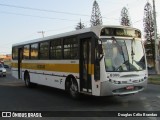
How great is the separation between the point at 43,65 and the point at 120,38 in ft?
21.2

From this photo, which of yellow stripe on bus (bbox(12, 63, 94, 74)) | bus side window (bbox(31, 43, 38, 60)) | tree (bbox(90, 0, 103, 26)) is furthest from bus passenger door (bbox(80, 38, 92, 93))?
tree (bbox(90, 0, 103, 26))

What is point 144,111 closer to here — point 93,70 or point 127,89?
point 127,89

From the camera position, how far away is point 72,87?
14.8m

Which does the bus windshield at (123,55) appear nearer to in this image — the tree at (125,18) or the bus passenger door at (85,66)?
the bus passenger door at (85,66)

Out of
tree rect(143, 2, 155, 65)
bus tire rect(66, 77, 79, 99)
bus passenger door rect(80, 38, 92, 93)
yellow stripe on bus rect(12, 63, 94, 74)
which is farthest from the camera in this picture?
tree rect(143, 2, 155, 65)

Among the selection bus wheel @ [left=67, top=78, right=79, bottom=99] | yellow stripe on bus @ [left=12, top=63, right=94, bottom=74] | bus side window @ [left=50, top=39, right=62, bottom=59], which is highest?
bus side window @ [left=50, top=39, right=62, bottom=59]

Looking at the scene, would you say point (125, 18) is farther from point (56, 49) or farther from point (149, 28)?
point (56, 49)

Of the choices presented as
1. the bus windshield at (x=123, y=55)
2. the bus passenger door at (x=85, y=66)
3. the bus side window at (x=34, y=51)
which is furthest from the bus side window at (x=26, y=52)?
the bus windshield at (x=123, y=55)

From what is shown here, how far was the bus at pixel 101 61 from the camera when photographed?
12.5m

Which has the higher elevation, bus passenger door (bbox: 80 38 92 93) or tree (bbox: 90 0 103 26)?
tree (bbox: 90 0 103 26)

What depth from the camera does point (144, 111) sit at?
11242mm

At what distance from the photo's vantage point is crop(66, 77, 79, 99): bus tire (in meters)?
14.5

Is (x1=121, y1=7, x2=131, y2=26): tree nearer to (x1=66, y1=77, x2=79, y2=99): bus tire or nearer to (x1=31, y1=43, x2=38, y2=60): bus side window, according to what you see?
(x1=31, y1=43, x2=38, y2=60): bus side window

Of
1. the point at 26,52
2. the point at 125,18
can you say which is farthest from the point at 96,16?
the point at 26,52
